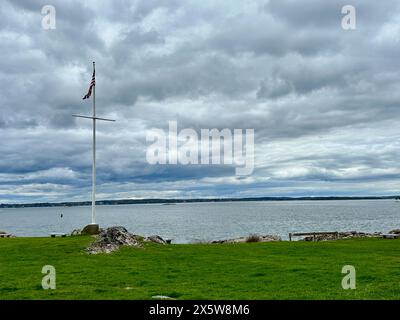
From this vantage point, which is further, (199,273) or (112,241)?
(112,241)

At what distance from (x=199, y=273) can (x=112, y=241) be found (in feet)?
38.7

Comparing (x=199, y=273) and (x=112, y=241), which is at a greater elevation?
(x=112, y=241)

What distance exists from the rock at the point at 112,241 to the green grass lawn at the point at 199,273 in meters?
0.80

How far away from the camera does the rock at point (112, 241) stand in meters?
28.1

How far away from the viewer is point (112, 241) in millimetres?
29906

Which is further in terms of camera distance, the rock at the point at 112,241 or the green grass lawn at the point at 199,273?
the rock at the point at 112,241

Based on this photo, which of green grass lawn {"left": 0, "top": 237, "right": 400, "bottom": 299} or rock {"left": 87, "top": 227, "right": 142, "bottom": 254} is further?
rock {"left": 87, "top": 227, "right": 142, "bottom": 254}

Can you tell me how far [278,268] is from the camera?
20656 mm

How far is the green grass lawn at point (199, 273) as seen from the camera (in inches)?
586

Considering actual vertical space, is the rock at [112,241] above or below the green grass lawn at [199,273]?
above

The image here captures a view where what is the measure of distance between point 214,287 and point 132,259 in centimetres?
959

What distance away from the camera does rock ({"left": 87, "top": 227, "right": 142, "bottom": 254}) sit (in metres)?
28.1

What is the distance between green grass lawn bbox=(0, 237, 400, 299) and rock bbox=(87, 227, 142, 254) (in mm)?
802
